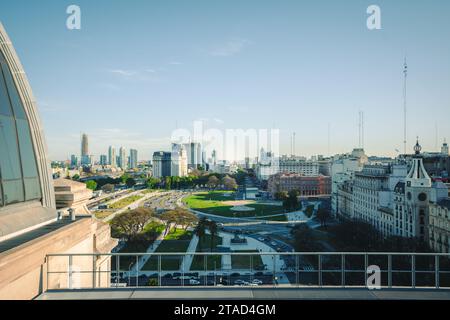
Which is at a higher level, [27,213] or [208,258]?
[27,213]

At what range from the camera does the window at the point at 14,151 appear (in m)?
6.95

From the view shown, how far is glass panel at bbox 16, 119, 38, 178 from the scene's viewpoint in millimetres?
7863

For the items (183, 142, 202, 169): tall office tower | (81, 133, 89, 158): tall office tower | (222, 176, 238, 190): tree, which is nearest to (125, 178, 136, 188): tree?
(222, 176, 238, 190): tree

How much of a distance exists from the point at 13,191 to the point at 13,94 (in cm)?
222

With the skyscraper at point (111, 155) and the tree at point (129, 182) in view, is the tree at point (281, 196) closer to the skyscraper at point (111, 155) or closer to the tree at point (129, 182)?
the tree at point (129, 182)

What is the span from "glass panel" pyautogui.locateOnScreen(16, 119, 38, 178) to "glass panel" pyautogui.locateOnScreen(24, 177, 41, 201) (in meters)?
0.11

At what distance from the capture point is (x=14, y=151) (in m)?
7.45

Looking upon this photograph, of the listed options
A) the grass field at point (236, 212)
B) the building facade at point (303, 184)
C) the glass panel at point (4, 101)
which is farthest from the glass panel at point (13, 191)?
the building facade at point (303, 184)

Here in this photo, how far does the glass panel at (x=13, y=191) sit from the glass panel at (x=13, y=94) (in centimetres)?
159

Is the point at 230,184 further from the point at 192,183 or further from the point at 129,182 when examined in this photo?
the point at 129,182

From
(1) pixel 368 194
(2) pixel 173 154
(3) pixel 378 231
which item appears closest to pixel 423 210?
(3) pixel 378 231

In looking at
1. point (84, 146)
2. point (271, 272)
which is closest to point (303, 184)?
point (271, 272)
